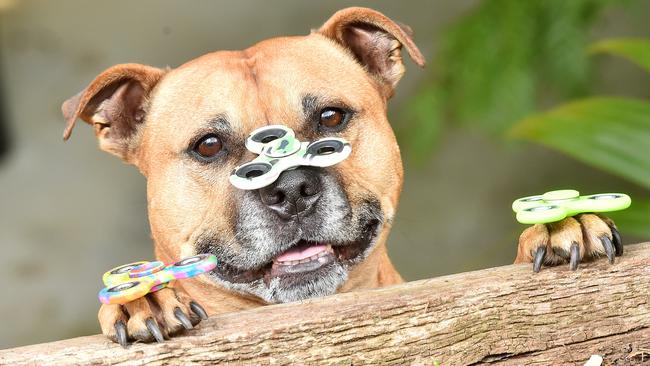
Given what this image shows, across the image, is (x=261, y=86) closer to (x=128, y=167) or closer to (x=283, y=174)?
(x=283, y=174)

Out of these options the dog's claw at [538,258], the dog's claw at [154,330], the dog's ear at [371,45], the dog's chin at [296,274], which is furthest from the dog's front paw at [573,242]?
the dog's ear at [371,45]

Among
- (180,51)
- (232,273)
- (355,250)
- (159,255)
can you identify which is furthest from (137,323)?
(180,51)

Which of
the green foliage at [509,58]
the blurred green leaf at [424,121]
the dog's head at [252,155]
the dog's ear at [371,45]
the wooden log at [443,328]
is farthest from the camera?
the blurred green leaf at [424,121]

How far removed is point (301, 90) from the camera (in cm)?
279

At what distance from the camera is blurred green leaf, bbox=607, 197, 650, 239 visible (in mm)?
3432

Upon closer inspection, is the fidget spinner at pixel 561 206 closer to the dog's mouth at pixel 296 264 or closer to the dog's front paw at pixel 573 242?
the dog's front paw at pixel 573 242

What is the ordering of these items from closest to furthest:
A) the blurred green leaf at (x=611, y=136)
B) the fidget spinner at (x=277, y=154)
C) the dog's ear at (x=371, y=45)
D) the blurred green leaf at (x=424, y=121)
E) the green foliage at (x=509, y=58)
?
1. the fidget spinner at (x=277, y=154)
2. the dog's ear at (x=371, y=45)
3. the blurred green leaf at (x=611, y=136)
4. the green foliage at (x=509, y=58)
5. the blurred green leaf at (x=424, y=121)

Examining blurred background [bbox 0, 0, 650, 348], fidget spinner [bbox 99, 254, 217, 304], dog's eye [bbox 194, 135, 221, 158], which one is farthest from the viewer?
blurred background [bbox 0, 0, 650, 348]

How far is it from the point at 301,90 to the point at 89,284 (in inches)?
164

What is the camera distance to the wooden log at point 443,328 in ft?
6.08

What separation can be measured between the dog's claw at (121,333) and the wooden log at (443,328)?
0.7 inches

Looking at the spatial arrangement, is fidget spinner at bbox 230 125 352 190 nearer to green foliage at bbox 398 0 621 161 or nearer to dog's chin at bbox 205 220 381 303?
dog's chin at bbox 205 220 381 303

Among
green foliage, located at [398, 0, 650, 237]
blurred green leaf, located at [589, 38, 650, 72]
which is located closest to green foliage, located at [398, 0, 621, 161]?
green foliage, located at [398, 0, 650, 237]

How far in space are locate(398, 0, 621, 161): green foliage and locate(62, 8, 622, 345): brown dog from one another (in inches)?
68.3
